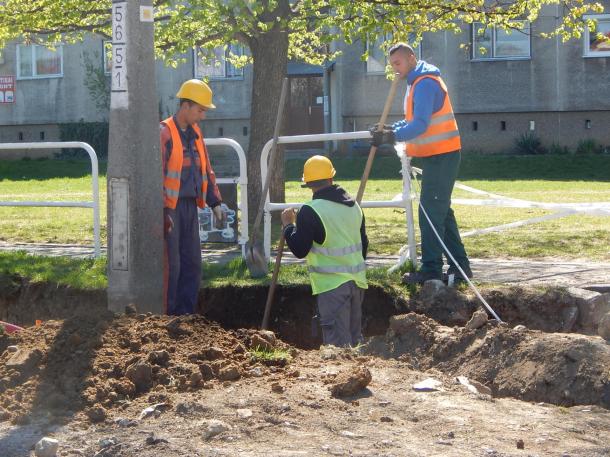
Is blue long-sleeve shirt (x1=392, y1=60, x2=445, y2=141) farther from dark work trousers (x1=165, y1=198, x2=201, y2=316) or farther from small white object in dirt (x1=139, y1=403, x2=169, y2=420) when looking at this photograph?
small white object in dirt (x1=139, y1=403, x2=169, y2=420)

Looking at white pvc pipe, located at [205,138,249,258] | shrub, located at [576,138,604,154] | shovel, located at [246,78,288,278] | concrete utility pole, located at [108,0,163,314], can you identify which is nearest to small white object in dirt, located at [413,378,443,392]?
concrete utility pole, located at [108,0,163,314]

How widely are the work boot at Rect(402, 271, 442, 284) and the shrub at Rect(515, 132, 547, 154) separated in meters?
21.2

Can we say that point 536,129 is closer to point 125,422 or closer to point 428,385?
point 428,385

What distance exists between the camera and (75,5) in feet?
43.9

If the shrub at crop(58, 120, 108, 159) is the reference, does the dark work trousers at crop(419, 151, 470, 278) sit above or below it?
below

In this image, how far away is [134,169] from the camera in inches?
278

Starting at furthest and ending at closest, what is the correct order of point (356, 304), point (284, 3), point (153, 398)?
point (284, 3), point (356, 304), point (153, 398)

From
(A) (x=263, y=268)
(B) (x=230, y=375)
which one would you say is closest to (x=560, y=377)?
(B) (x=230, y=375)

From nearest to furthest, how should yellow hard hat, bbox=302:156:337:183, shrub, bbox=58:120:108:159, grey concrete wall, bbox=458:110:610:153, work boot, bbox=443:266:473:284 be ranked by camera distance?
yellow hard hat, bbox=302:156:337:183 < work boot, bbox=443:266:473:284 < grey concrete wall, bbox=458:110:610:153 < shrub, bbox=58:120:108:159

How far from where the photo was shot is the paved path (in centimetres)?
911

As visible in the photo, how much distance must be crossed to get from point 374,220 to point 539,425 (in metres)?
10.7

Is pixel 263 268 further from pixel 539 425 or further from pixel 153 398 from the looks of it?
pixel 539 425

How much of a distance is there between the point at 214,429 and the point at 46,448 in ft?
2.52

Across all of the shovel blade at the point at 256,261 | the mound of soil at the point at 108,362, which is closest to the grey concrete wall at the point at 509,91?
the shovel blade at the point at 256,261
